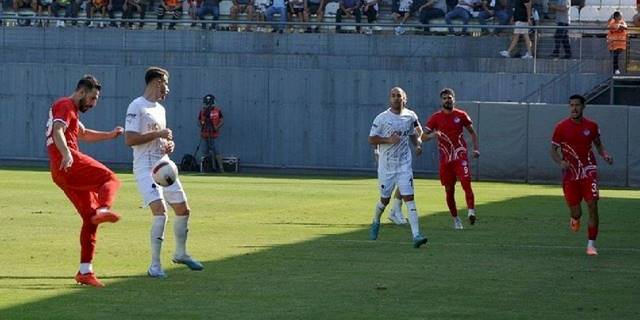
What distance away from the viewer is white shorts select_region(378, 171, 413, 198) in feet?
69.7

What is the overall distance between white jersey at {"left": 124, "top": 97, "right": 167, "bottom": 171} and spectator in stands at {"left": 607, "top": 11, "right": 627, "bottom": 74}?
27046 millimetres

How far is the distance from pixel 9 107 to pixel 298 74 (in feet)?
31.0

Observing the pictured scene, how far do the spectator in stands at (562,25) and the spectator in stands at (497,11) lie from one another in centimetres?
140

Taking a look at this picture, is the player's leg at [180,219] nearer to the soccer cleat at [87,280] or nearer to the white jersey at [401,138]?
the soccer cleat at [87,280]

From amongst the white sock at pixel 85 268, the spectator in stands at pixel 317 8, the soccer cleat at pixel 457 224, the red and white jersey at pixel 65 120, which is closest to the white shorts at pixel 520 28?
the spectator in stands at pixel 317 8

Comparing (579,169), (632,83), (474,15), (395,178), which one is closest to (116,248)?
(395,178)

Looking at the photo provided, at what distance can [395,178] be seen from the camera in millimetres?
21547

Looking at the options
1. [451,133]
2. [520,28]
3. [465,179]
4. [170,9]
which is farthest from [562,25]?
[465,179]

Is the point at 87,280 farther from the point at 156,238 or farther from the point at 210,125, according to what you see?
the point at 210,125

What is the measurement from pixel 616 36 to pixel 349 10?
9.30 meters

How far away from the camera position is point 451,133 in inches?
1001

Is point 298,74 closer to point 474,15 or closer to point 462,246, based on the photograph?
point 474,15

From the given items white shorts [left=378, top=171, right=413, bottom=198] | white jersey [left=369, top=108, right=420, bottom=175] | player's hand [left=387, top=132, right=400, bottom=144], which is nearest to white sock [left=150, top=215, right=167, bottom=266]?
white shorts [left=378, top=171, right=413, bottom=198]

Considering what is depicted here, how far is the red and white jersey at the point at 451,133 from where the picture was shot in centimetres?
2544
